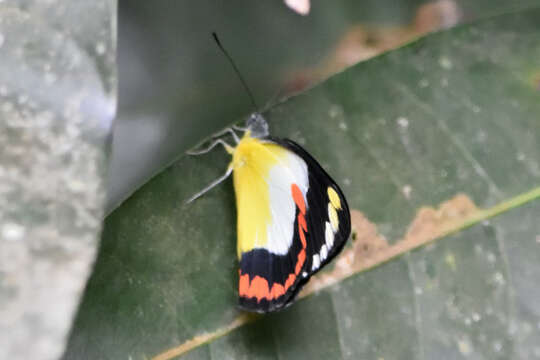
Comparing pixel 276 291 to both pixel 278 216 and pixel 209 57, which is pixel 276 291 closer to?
pixel 278 216

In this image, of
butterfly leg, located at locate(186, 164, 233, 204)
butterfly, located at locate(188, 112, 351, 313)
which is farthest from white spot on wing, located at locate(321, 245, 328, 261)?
butterfly leg, located at locate(186, 164, 233, 204)

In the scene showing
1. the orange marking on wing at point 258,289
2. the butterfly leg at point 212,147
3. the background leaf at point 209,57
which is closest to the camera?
the orange marking on wing at point 258,289

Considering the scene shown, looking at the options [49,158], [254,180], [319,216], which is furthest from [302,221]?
[49,158]

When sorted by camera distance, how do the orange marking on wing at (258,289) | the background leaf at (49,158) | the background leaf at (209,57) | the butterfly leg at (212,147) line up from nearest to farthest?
1. the background leaf at (49,158)
2. the orange marking on wing at (258,289)
3. the butterfly leg at (212,147)
4. the background leaf at (209,57)

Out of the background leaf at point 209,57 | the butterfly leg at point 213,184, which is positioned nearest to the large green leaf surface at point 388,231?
the butterfly leg at point 213,184

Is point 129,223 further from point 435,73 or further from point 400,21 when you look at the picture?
point 400,21

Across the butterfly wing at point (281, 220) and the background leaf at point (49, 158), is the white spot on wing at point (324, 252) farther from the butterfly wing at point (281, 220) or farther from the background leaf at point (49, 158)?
the background leaf at point (49, 158)

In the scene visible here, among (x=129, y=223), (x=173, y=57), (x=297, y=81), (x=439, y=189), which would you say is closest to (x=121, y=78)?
(x=173, y=57)
